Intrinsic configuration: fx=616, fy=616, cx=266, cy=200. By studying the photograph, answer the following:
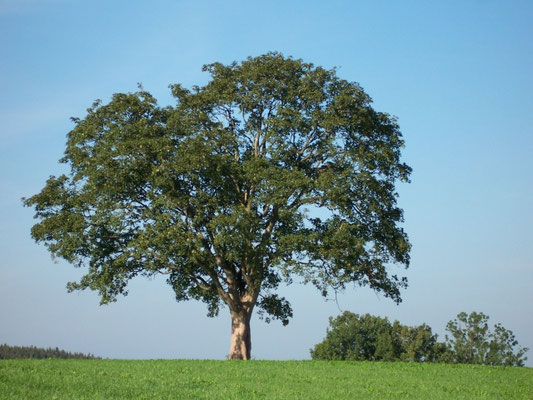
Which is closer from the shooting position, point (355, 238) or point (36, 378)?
point (36, 378)

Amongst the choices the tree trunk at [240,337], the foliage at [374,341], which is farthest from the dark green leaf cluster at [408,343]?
the tree trunk at [240,337]

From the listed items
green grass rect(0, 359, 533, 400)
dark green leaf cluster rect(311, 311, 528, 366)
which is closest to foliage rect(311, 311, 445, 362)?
dark green leaf cluster rect(311, 311, 528, 366)

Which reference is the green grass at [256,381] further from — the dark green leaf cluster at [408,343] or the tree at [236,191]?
the dark green leaf cluster at [408,343]

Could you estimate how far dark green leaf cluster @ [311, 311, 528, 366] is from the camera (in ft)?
298

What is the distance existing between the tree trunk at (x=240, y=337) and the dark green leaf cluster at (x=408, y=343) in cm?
5901

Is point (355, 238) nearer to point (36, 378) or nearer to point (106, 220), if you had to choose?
point (106, 220)

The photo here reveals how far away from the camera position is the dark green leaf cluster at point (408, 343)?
298 ft

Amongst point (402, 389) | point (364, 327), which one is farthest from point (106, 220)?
point (364, 327)

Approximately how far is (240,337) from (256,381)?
→ 39.6 feet

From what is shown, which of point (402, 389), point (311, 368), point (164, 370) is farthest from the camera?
point (311, 368)

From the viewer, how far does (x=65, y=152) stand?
35938mm

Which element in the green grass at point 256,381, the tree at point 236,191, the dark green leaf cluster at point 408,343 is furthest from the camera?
the dark green leaf cluster at point 408,343

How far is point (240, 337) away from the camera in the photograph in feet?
113

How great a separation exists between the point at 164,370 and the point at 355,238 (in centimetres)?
1251
